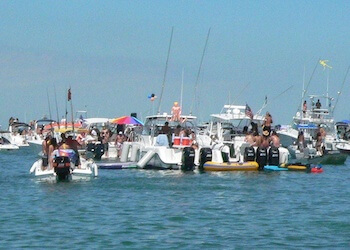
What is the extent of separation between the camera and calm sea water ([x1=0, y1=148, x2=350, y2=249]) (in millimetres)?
20609

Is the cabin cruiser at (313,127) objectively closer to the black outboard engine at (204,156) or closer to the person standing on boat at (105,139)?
the person standing on boat at (105,139)

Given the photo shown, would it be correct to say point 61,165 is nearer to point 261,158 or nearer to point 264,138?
point 261,158

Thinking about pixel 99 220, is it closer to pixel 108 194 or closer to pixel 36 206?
pixel 36 206

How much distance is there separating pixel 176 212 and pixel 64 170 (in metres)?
6.50

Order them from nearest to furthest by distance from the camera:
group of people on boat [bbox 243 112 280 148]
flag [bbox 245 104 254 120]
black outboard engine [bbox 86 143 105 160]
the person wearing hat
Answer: group of people on boat [bbox 243 112 280 148], the person wearing hat, flag [bbox 245 104 254 120], black outboard engine [bbox 86 143 105 160]

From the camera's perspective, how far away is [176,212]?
25375 millimetres

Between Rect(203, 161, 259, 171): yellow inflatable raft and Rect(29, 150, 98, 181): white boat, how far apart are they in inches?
263

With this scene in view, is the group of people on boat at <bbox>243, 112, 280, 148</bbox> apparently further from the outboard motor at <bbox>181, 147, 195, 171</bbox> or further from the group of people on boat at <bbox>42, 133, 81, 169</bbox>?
the group of people on boat at <bbox>42, 133, 81, 169</bbox>

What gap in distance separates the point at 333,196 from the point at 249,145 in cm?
986

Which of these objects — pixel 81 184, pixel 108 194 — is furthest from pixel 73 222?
pixel 81 184

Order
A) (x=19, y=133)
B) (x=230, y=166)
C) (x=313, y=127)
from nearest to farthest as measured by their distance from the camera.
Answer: (x=230, y=166) → (x=313, y=127) → (x=19, y=133)

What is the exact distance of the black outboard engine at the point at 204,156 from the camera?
3919cm

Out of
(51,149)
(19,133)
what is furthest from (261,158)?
(19,133)

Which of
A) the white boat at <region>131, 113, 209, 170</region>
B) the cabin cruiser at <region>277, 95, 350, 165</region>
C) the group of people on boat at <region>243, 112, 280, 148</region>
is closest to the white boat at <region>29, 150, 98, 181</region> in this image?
the white boat at <region>131, 113, 209, 170</region>
